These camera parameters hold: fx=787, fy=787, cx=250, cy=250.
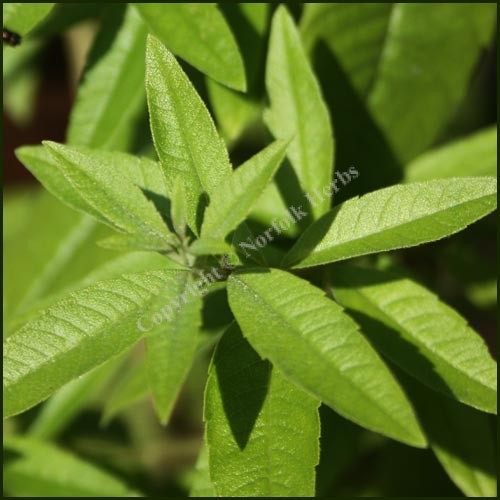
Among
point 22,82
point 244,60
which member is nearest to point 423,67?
point 244,60

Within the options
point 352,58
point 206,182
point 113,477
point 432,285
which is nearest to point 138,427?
point 113,477

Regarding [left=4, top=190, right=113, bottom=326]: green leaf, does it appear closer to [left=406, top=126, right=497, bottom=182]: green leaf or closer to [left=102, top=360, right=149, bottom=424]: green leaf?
[left=102, top=360, right=149, bottom=424]: green leaf

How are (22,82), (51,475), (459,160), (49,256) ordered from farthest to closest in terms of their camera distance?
(22,82) < (49,256) < (51,475) < (459,160)

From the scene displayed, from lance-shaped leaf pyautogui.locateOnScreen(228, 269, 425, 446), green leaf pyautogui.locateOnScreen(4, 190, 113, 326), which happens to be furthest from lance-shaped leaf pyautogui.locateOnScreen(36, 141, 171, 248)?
green leaf pyautogui.locateOnScreen(4, 190, 113, 326)

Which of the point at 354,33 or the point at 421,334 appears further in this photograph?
the point at 354,33

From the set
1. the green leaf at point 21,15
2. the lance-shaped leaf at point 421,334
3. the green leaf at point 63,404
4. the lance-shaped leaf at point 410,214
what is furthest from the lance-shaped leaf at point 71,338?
the green leaf at point 63,404

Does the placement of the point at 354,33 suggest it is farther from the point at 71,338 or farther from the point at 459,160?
the point at 71,338

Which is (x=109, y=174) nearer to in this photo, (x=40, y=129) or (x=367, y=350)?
(x=367, y=350)
